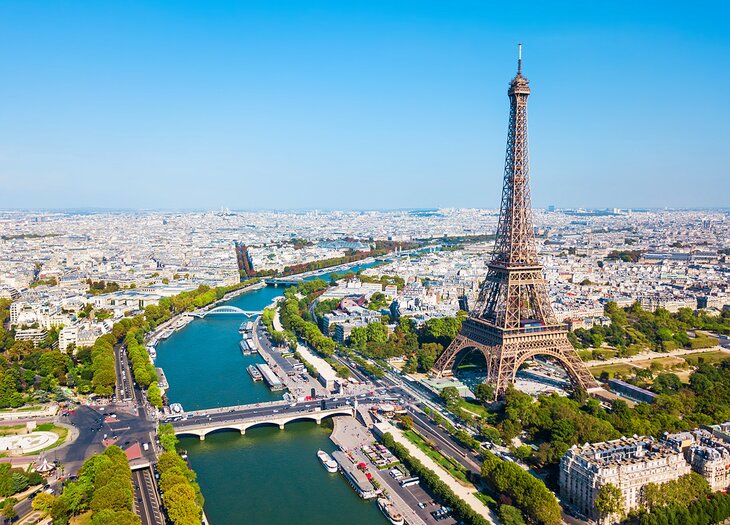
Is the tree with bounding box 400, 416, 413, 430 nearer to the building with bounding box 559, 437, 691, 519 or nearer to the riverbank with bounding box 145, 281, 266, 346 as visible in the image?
the building with bounding box 559, 437, 691, 519

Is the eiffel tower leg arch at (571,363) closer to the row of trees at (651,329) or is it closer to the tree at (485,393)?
the tree at (485,393)

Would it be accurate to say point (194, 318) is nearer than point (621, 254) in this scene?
Yes

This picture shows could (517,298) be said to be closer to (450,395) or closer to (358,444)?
(450,395)

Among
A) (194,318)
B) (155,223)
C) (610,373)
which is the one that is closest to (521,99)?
(610,373)

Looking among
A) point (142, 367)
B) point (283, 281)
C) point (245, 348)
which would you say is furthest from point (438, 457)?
point (283, 281)

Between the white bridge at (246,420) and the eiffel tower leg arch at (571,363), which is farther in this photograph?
the eiffel tower leg arch at (571,363)

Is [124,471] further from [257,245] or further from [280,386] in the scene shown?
[257,245]

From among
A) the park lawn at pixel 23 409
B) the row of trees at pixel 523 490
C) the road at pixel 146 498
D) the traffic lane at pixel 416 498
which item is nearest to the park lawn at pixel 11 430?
the park lawn at pixel 23 409
